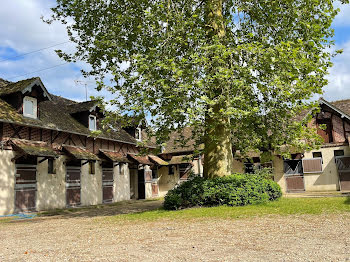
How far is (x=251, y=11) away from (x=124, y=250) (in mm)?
10513

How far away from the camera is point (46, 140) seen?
1695 cm

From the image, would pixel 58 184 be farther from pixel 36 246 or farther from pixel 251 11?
pixel 251 11

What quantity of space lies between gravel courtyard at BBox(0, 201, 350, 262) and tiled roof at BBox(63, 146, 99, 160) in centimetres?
837

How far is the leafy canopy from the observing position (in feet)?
31.4

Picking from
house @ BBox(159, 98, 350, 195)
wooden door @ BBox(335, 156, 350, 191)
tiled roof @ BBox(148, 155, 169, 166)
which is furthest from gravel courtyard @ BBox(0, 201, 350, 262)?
tiled roof @ BBox(148, 155, 169, 166)

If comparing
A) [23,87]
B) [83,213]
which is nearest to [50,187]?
[83,213]

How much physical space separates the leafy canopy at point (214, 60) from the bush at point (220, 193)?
1.69 m

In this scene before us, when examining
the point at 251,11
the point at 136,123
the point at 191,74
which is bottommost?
the point at 136,123

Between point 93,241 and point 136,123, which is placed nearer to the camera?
point 93,241

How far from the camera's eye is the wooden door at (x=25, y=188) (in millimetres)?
15008

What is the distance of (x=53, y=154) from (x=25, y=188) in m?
2.08

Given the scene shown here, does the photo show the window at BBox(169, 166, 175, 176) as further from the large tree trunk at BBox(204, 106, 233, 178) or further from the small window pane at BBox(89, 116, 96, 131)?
the large tree trunk at BBox(204, 106, 233, 178)

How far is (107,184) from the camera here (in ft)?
70.5

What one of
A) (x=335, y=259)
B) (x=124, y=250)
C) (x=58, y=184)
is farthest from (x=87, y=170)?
(x=335, y=259)
